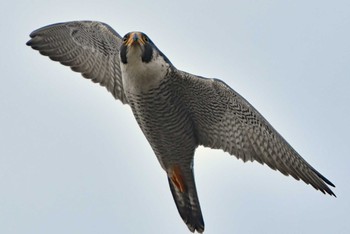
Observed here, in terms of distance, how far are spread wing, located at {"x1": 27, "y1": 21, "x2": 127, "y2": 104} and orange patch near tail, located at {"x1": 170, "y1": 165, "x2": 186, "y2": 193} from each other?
60.1 inches

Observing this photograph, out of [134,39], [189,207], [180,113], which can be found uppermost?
[134,39]

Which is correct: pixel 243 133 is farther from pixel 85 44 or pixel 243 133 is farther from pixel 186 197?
pixel 85 44

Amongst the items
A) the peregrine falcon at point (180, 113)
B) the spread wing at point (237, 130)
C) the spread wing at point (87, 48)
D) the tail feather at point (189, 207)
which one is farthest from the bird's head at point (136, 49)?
the tail feather at point (189, 207)

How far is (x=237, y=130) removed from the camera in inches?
673

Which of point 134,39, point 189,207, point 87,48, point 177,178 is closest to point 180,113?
point 177,178

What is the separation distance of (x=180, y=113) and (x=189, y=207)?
6.15 ft

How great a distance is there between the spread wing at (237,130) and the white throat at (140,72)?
1.78 ft

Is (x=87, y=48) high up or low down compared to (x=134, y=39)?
up

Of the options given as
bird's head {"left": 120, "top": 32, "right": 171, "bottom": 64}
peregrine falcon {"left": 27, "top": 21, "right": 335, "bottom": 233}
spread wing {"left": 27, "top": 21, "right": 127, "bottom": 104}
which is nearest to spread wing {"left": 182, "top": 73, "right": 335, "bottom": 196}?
peregrine falcon {"left": 27, "top": 21, "right": 335, "bottom": 233}

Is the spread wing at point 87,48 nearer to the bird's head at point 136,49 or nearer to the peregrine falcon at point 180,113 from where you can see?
the peregrine falcon at point 180,113

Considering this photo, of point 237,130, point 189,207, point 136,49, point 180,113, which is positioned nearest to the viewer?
point 136,49

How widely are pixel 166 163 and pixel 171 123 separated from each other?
0.86 metres

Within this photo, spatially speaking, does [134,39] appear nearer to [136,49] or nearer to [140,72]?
[136,49]

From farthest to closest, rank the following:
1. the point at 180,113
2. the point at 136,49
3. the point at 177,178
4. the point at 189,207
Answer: the point at 189,207
the point at 177,178
the point at 180,113
the point at 136,49
